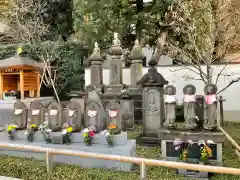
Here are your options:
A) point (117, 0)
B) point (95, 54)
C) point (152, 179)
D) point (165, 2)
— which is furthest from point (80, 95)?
point (152, 179)

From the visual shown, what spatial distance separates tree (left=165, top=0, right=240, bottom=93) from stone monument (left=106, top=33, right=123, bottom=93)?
2528 mm

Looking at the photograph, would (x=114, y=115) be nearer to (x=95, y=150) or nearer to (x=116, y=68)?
(x=95, y=150)

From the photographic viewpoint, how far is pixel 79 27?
15617 mm

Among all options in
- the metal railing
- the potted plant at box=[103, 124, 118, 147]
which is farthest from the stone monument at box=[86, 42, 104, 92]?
the metal railing

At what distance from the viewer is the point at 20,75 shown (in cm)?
1316

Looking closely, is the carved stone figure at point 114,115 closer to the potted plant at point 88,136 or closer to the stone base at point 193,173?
the potted plant at point 88,136

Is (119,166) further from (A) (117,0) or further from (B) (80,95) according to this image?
(A) (117,0)

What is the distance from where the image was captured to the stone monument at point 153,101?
852 centimetres

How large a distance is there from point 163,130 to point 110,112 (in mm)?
1699

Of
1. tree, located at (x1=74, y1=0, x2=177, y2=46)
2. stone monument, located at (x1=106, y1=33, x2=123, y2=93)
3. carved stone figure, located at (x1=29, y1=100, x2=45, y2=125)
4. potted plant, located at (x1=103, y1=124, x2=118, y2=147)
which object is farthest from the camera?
tree, located at (x1=74, y1=0, x2=177, y2=46)

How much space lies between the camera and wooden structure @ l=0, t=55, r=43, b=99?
42.3ft

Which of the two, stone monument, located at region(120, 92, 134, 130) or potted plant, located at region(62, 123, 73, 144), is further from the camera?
stone monument, located at region(120, 92, 134, 130)

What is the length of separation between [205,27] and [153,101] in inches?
244

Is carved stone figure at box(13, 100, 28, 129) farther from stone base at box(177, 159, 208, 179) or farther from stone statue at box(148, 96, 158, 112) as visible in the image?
stone base at box(177, 159, 208, 179)
